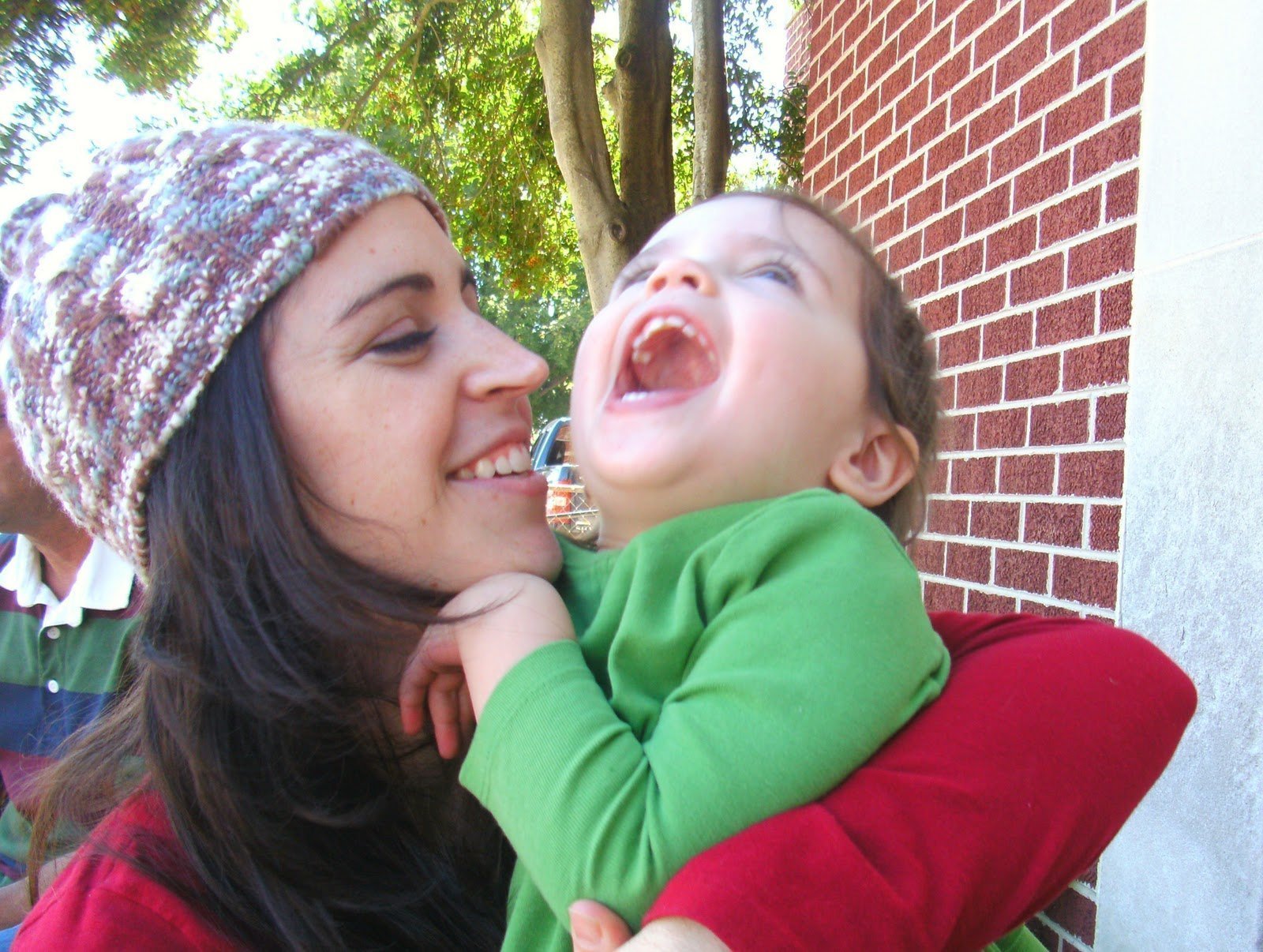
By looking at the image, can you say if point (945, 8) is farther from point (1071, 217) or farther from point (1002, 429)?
point (1002, 429)

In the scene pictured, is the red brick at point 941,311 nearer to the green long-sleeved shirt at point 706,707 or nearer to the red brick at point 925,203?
the red brick at point 925,203

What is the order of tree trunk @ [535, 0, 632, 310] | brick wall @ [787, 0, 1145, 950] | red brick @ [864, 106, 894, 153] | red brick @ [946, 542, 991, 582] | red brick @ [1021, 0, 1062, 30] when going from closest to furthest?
brick wall @ [787, 0, 1145, 950]
red brick @ [1021, 0, 1062, 30]
red brick @ [946, 542, 991, 582]
red brick @ [864, 106, 894, 153]
tree trunk @ [535, 0, 632, 310]

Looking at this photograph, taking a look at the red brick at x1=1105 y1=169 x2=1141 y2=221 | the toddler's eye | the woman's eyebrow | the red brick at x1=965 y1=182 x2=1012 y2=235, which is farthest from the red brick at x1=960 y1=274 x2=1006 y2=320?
the woman's eyebrow

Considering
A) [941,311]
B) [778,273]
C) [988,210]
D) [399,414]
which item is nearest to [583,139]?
[941,311]

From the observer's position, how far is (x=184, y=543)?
1416mm

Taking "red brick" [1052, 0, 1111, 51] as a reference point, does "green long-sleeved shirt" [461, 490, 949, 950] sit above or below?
below

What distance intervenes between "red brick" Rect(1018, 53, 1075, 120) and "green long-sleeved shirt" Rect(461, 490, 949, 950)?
2.34 metres

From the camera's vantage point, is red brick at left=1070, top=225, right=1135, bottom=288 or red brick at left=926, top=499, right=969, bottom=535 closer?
red brick at left=1070, top=225, right=1135, bottom=288

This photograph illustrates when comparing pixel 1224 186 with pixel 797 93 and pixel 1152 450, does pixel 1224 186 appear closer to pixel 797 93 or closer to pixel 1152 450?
pixel 1152 450

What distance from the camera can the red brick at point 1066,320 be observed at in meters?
2.77

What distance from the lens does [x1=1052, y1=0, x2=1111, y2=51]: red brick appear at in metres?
2.77

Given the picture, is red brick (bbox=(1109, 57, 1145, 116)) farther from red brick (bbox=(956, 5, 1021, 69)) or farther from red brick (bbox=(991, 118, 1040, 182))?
red brick (bbox=(956, 5, 1021, 69))

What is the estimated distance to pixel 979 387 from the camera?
3395 mm

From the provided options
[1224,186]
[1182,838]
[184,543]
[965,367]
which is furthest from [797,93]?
[184,543]
